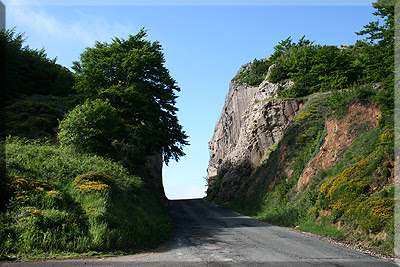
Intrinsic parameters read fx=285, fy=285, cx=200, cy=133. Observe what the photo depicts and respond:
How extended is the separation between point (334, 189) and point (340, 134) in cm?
675

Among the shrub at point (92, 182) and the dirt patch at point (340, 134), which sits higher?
the dirt patch at point (340, 134)

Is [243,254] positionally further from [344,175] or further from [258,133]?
[258,133]

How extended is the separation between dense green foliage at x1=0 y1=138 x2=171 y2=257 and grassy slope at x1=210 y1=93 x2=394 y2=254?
9.00 m

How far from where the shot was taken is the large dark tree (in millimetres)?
24875

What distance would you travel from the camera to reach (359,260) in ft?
31.0

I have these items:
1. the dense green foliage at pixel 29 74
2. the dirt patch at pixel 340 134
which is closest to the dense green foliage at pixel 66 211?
the dirt patch at pixel 340 134

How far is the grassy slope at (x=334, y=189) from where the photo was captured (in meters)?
12.5

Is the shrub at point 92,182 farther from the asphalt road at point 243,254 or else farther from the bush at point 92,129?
the bush at point 92,129

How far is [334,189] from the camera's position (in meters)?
16.5

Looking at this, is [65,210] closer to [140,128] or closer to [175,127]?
[140,128]

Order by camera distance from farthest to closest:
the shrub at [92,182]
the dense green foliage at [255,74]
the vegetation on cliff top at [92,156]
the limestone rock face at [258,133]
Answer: the dense green foliage at [255,74] < the limestone rock face at [258,133] < the shrub at [92,182] < the vegetation on cliff top at [92,156]

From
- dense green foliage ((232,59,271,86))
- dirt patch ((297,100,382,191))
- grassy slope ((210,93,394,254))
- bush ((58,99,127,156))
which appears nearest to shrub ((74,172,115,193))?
bush ((58,99,127,156))

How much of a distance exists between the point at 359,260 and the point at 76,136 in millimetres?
17460

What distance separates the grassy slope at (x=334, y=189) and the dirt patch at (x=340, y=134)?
1.82ft
